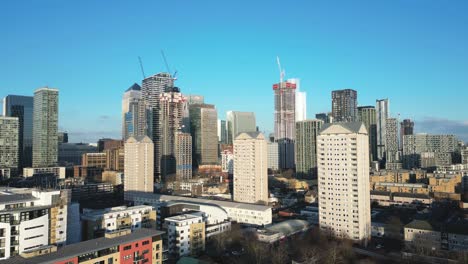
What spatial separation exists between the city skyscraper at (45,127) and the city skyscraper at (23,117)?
36.4 feet

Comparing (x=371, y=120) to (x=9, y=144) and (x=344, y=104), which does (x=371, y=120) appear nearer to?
(x=344, y=104)

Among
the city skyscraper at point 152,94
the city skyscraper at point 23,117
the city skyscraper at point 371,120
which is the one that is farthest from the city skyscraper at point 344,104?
the city skyscraper at point 23,117

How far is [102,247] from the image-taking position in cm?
1658

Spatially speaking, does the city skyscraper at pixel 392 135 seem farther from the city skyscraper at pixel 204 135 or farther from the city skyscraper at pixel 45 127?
the city skyscraper at pixel 45 127

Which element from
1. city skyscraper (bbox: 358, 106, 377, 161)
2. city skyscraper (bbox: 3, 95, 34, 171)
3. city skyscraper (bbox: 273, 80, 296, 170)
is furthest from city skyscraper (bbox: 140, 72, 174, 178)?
city skyscraper (bbox: 358, 106, 377, 161)

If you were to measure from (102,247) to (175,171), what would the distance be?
2095 inches

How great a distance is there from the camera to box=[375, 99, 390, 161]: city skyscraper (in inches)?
3620

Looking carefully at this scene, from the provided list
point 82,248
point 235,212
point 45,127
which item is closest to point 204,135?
point 45,127

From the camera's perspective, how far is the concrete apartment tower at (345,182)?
27.0 m

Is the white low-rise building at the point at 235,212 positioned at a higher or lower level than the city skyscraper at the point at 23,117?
lower

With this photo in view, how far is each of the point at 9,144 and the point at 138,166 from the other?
35750mm

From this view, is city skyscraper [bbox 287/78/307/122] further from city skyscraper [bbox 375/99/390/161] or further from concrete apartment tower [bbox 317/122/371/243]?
concrete apartment tower [bbox 317/122/371/243]

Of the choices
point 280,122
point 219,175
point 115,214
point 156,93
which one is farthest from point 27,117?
point 115,214

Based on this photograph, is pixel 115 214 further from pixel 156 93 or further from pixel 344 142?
pixel 156 93
